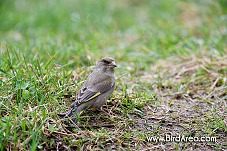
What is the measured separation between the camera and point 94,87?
5.09m

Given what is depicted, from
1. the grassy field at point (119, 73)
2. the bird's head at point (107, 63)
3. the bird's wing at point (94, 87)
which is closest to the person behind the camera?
the grassy field at point (119, 73)

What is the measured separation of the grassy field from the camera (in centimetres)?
445

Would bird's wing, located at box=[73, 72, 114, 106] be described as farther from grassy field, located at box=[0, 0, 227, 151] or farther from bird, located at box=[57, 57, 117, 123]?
grassy field, located at box=[0, 0, 227, 151]

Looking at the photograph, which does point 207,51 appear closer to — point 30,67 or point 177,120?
point 177,120

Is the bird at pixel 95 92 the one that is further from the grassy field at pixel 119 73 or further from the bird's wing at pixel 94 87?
the grassy field at pixel 119 73

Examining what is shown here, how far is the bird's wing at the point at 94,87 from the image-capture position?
486 cm

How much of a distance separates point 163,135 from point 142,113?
572mm

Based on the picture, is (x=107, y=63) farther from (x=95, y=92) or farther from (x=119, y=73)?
(x=119, y=73)

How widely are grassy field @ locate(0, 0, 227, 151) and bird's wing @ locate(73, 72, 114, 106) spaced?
249 millimetres

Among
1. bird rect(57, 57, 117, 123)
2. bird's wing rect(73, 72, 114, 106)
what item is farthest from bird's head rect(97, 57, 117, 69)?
bird's wing rect(73, 72, 114, 106)

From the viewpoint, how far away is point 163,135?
471 cm

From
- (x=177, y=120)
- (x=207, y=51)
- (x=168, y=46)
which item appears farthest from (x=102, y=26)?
(x=177, y=120)

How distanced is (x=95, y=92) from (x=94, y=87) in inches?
4.0

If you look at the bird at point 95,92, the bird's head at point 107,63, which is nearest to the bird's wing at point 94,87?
the bird at point 95,92
